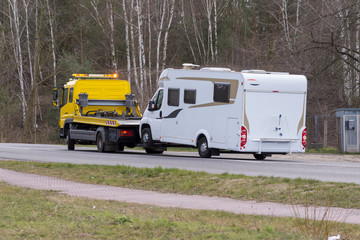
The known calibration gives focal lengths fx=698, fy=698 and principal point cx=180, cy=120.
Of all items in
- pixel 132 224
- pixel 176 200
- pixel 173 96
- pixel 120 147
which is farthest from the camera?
pixel 120 147

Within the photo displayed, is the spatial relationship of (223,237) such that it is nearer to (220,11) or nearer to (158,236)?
(158,236)

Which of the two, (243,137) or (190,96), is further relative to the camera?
(190,96)

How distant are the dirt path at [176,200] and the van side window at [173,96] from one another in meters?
8.23

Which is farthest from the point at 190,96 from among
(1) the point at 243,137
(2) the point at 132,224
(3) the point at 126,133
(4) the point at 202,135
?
(2) the point at 132,224


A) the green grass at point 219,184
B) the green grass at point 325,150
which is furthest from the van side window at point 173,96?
the green grass at point 325,150

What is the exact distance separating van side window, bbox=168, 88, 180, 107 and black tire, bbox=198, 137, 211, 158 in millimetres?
1672

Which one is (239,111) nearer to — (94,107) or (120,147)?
(120,147)

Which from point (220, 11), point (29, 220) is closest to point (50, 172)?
point (29, 220)

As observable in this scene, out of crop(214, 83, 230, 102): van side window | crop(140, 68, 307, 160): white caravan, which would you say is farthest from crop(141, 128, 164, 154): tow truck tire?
crop(214, 83, 230, 102): van side window

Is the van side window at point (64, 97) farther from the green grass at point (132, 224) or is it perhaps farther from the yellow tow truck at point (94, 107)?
the green grass at point (132, 224)

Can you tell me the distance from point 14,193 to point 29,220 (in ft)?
11.9

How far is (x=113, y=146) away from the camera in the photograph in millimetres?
27359

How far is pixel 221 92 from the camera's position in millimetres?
22547

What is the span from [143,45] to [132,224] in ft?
149
